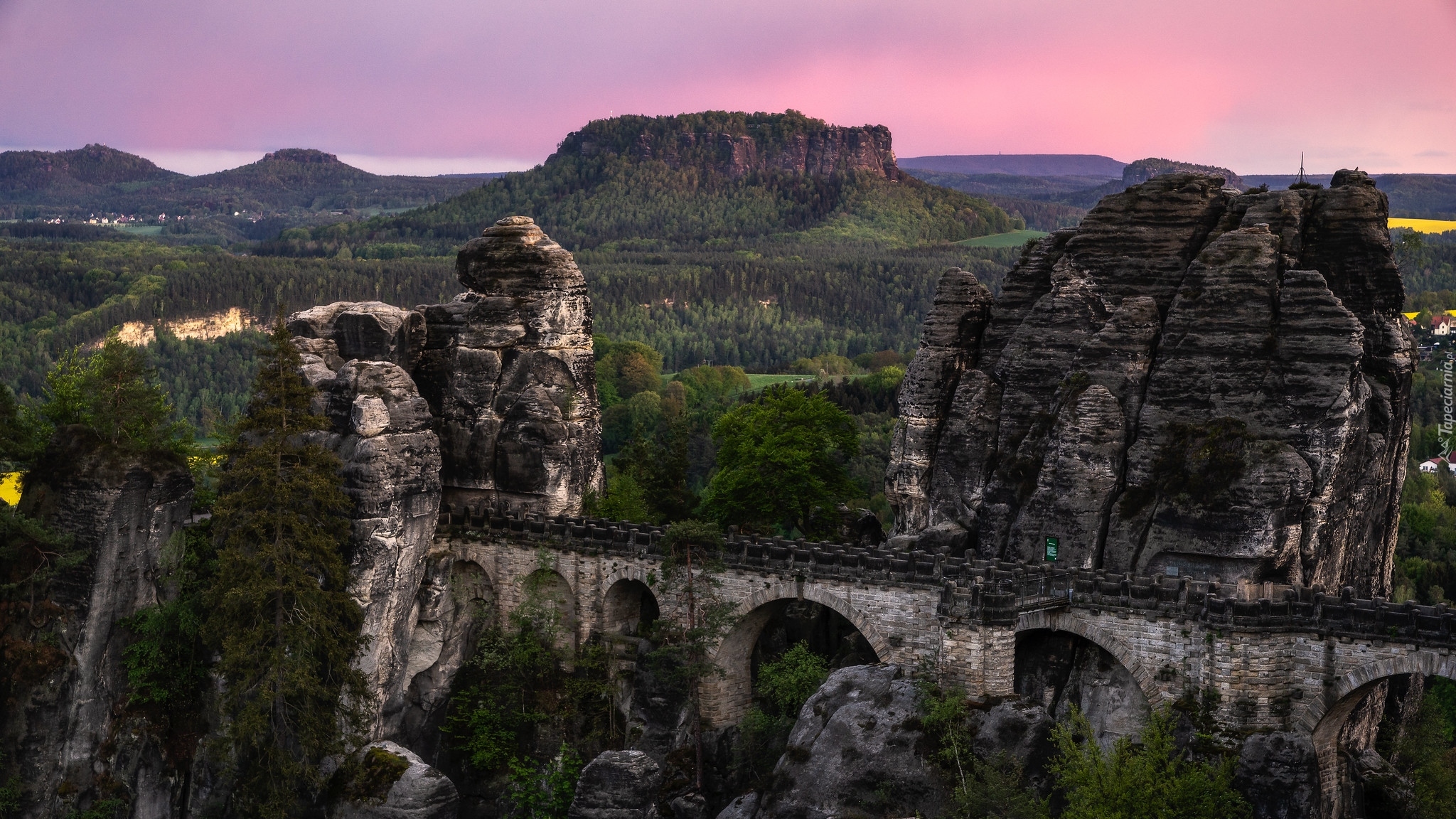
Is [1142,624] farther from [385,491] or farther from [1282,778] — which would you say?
[385,491]

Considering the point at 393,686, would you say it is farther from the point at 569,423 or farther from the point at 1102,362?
the point at 1102,362

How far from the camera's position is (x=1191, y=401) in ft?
165

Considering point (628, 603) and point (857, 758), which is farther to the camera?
point (628, 603)

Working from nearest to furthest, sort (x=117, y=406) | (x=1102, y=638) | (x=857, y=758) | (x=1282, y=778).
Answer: (x=1282, y=778) → (x=857, y=758) → (x=1102, y=638) → (x=117, y=406)

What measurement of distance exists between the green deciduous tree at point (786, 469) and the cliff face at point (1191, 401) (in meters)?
4.55

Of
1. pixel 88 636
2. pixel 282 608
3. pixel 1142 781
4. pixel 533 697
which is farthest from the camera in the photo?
pixel 533 697

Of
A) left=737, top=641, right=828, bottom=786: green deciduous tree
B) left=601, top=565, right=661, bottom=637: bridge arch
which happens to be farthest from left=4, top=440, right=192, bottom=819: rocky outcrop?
left=737, top=641, right=828, bottom=786: green deciduous tree

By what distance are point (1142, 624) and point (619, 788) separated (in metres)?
17.6

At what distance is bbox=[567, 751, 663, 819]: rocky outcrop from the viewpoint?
2039 inches

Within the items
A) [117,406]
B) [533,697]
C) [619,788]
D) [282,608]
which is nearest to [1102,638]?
[619,788]

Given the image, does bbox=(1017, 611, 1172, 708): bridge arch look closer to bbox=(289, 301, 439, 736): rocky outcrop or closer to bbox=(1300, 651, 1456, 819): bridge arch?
bbox=(1300, 651, 1456, 819): bridge arch

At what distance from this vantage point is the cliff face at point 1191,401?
159 ft

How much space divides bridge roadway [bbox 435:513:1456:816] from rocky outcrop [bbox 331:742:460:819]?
1044 centimetres

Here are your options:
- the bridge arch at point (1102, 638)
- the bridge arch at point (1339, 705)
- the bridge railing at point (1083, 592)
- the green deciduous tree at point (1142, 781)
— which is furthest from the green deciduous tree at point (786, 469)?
the bridge arch at point (1339, 705)
